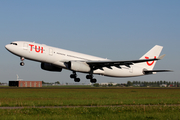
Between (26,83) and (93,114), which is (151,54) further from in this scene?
(26,83)

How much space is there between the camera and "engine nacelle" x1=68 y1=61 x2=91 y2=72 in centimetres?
4516

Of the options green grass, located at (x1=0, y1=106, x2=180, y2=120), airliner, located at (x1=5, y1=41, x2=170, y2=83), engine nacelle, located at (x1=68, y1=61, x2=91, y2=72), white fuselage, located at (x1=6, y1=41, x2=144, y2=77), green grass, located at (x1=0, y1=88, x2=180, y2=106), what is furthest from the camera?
engine nacelle, located at (x1=68, y1=61, x2=91, y2=72)

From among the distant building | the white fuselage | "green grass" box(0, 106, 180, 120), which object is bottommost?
"green grass" box(0, 106, 180, 120)

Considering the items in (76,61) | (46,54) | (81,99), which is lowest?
(81,99)

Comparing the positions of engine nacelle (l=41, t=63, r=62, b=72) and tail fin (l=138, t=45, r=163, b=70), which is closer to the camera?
engine nacelle (l=41, t=63, r=62, b=72)

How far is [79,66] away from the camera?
46031mm

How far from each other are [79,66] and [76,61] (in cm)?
113

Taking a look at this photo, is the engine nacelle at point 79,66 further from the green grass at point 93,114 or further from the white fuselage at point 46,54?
the green grass at point 93,114

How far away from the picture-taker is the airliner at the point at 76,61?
41375 millimetres

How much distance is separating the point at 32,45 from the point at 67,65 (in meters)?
7.52

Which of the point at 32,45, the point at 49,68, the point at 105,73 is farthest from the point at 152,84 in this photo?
the point at 32,45

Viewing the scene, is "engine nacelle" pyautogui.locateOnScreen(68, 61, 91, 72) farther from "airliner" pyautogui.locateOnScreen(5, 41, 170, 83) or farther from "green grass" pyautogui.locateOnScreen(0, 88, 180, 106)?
"green grass" pyautogui.locateOnScreen(0, 88, 180, 106)

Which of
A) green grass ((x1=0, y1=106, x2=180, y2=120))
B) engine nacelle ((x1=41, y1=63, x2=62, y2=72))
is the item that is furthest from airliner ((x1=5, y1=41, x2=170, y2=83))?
green grass ((x1=0, y1=106, x2=180, y2=120))

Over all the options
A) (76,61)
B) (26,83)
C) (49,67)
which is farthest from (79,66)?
(26,83)
